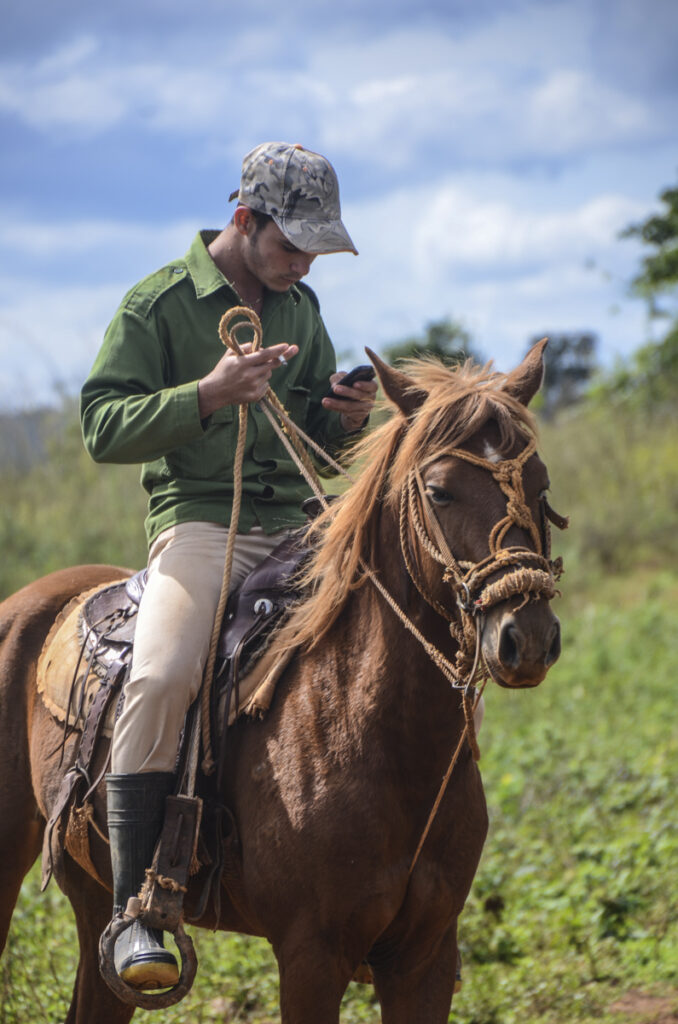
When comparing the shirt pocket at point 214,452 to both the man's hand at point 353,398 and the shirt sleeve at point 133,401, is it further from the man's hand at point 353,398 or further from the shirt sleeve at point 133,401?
the man's hand at point 353,398

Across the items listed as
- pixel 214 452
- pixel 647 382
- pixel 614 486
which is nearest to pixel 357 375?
pixel 214 452

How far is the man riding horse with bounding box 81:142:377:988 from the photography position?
3.12 m

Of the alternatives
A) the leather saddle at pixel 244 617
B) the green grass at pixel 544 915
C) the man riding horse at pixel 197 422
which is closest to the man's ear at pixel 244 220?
the man riding horse at pixel 197 422

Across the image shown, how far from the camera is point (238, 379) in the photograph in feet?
10.2

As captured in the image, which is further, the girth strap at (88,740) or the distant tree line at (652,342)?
the distant tree line at (652,342)

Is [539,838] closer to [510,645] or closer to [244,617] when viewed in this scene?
[244,617]

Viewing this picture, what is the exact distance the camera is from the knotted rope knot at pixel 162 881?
9.93ft

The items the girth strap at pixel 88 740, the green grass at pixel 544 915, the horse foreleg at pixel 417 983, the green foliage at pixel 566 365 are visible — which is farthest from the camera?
the green foliage at pixel 566 365

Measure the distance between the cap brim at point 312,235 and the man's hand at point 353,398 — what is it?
44 centimetres

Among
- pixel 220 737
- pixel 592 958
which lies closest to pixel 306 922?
pixel 220 737

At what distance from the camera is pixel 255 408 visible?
361cm

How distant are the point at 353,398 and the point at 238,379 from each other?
1.95ft

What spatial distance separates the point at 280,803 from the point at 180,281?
1.75m

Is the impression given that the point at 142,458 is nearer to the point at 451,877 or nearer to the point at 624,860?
the point at 451,877
